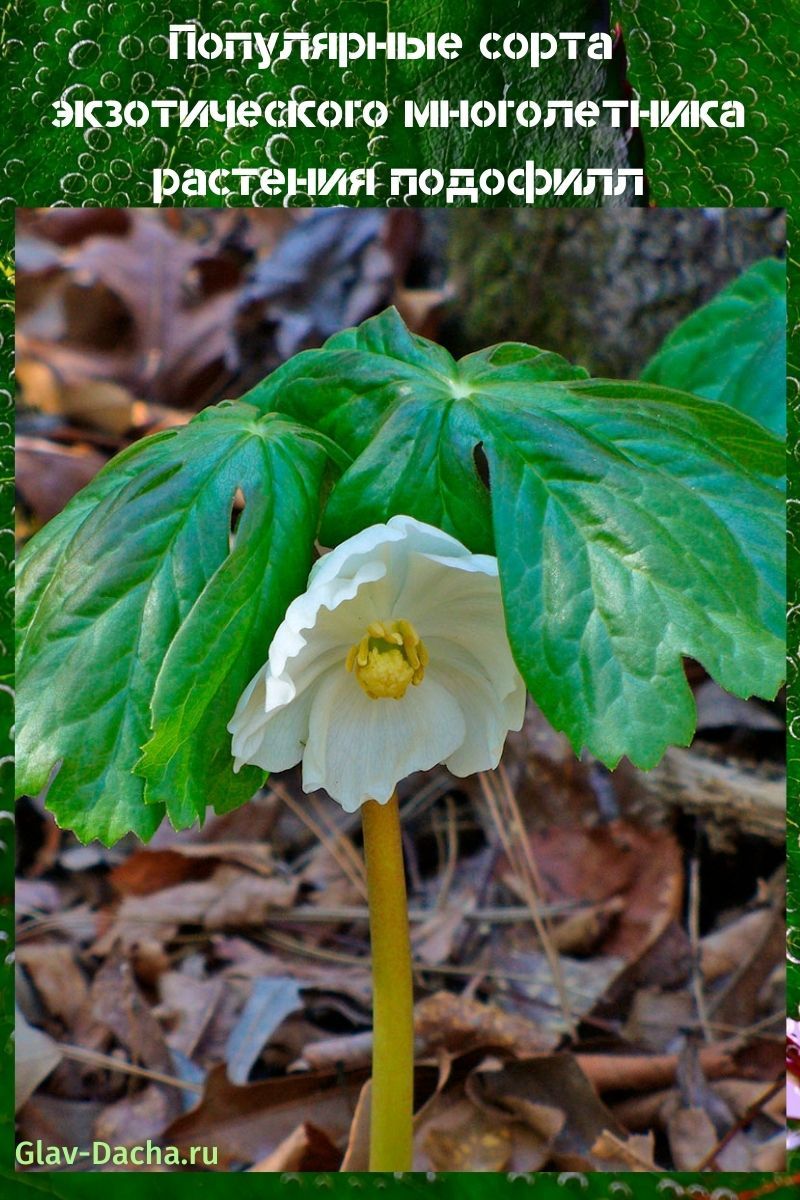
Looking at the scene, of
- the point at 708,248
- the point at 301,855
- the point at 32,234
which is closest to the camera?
the point at 32,234

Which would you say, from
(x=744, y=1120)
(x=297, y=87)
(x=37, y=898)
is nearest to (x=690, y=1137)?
(x=744, y=1120)

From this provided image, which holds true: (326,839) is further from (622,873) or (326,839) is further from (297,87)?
(297,87)

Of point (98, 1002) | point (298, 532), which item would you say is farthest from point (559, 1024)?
point (298, 532)

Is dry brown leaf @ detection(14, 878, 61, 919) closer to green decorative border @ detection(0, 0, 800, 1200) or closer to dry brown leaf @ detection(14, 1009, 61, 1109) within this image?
dry brown leaf @ detection(14, 1009, 61, 1109)

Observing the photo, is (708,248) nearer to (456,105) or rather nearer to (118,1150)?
(456,105)

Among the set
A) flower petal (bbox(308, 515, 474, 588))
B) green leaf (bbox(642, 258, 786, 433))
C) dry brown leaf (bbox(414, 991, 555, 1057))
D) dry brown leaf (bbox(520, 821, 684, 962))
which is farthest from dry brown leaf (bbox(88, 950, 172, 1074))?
green leaf (bbox(642, 258, 786, 433))
